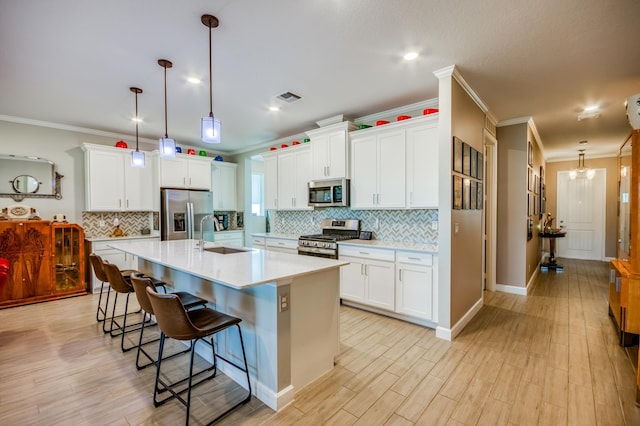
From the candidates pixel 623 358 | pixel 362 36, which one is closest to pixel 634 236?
pixel 623 358

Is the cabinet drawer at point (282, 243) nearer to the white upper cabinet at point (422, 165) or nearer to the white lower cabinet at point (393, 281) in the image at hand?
the white lower cabinet at point (393, 281)

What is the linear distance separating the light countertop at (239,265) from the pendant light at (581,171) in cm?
797

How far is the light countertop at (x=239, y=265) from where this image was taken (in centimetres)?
188

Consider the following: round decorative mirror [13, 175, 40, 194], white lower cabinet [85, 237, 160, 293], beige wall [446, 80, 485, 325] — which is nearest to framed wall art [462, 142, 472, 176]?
beige wall [446, 80, 485, 325]

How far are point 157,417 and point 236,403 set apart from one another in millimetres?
504

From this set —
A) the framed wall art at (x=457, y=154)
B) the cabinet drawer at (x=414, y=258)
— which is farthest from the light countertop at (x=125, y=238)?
the framed wall art at (x=457, y=154)

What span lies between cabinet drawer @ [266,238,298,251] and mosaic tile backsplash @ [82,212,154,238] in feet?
8.21

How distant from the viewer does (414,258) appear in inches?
133

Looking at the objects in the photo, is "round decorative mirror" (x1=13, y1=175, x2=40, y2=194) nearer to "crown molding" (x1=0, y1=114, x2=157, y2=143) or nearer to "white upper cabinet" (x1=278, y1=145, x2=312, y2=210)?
"crown molding" (x1=0, y1=114, x2=157, y2=143)

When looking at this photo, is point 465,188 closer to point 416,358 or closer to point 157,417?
point 416,358

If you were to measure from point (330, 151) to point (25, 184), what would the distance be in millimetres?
4761

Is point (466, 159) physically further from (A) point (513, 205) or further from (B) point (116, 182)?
(B) point (116, 182)

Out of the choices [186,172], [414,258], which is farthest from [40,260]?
[414,258]

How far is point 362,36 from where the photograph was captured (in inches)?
95.1
